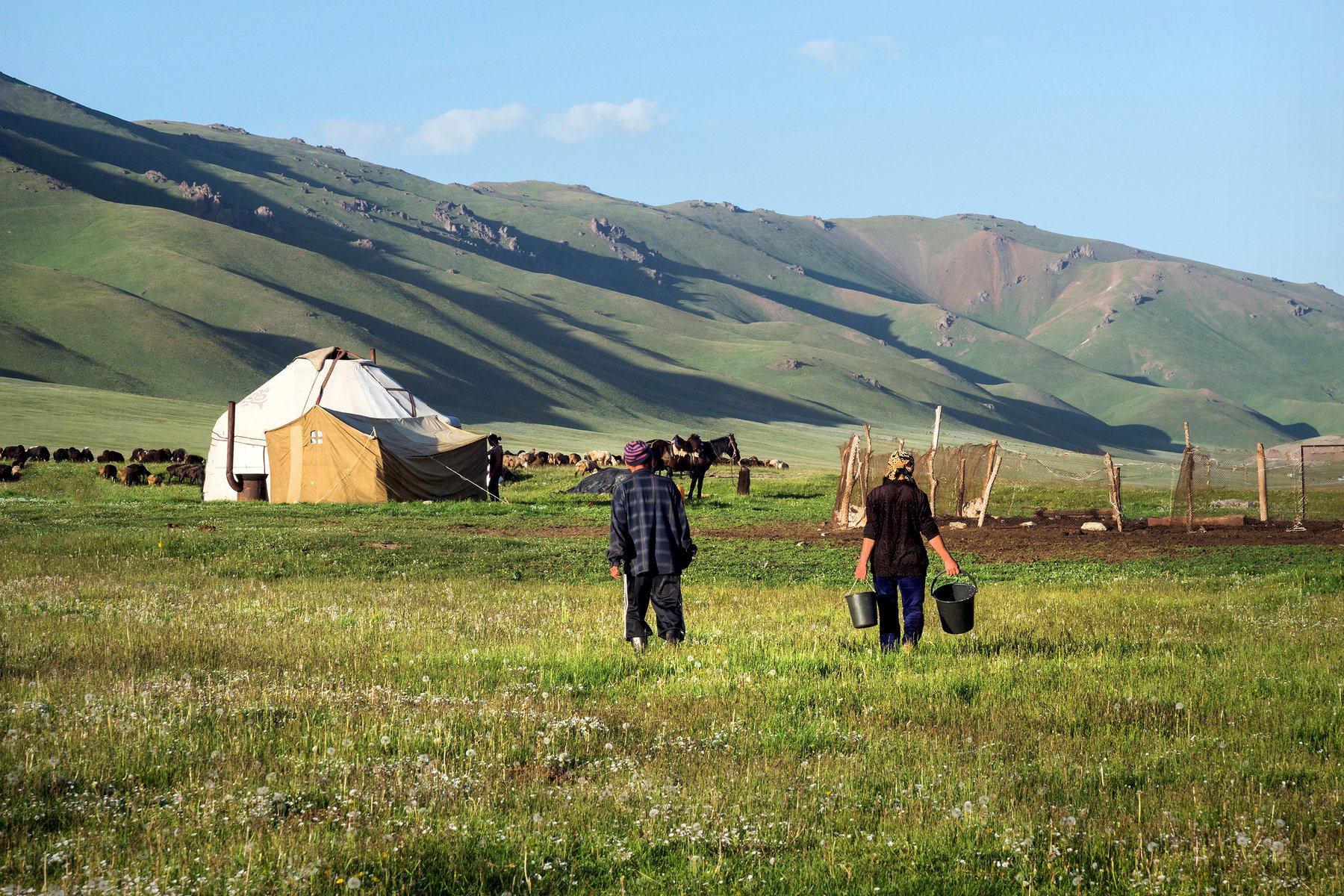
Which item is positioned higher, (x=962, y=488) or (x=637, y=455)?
(x=637, y=455)

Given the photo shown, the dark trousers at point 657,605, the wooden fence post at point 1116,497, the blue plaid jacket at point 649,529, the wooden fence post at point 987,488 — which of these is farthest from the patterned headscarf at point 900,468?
the wooden fence post at point 987,488

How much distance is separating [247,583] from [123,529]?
890cm

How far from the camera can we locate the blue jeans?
35.6 ft

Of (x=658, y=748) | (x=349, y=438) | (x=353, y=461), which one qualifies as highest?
(x=349, y=438)

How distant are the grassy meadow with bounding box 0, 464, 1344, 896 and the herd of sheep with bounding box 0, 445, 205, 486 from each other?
107 ft

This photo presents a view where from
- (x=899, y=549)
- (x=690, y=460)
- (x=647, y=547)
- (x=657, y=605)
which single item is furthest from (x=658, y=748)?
(x=690, y=460)

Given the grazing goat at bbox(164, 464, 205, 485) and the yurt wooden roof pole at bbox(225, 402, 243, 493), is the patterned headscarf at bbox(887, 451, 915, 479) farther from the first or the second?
the grazing goat at bbox(164, 464, 205, 485)

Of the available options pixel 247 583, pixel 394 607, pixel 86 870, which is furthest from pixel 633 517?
pixel 247 583

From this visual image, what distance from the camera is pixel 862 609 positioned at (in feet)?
35.5

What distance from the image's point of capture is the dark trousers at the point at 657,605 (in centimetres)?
1103

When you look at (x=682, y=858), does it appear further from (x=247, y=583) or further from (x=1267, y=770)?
(x=247, y=583)

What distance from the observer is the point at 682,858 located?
544cm

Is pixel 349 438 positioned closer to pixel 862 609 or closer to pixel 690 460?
pixel 690 460

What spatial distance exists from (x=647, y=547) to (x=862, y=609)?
2.01 metres
